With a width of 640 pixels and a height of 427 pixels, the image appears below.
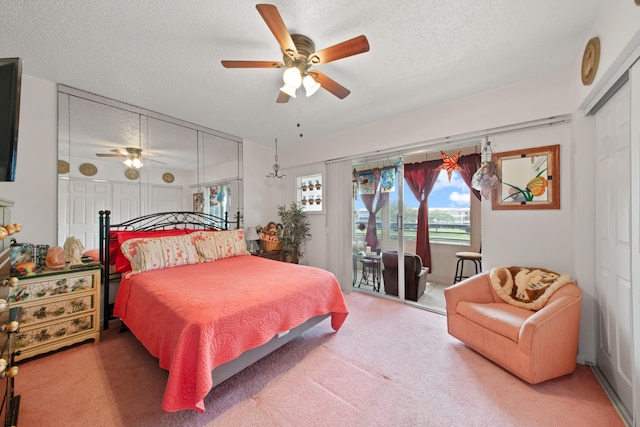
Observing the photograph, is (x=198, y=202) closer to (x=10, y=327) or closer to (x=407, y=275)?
(x=10, y=327)

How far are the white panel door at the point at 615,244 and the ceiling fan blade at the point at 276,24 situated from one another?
2.31m

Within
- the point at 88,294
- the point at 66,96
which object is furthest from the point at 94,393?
the point at 66,96

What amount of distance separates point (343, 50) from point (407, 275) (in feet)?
10.2

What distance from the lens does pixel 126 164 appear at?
302 centimetres

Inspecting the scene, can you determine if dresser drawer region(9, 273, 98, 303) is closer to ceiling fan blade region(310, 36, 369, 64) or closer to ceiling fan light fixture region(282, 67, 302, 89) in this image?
ceiling fan light fixture region(282, 67, 302, 89)

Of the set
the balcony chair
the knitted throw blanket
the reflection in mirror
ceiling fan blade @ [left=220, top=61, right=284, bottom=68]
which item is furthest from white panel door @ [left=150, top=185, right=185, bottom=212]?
the knitted throw blanket

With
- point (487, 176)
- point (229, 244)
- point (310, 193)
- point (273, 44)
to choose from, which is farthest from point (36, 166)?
point (487, 176)

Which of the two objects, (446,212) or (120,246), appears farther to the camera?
(446,212)

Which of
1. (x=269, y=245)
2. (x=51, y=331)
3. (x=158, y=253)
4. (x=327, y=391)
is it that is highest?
(x=158, y=253)

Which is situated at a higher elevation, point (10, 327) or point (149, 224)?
point (149, 224)

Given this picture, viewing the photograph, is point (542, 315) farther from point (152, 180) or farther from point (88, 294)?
point (152, 180)

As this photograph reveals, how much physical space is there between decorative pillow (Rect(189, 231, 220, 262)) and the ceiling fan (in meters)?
2.20

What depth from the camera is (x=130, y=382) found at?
182 cm

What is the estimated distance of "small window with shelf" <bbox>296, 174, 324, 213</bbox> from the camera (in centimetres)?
449
